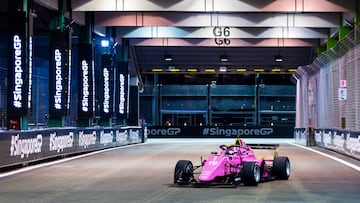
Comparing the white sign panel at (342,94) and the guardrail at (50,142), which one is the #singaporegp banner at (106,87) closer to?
the guardrail at (50,142)

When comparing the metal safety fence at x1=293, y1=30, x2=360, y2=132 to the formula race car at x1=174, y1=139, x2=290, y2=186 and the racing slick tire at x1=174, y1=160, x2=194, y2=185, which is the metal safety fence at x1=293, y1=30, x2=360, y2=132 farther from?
the racing slick tire at x1=174, y1=160, x2=194, y2=185

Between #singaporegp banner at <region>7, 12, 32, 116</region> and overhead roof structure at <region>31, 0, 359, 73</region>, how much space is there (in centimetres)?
496

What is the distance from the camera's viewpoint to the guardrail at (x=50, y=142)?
19244 millimetres

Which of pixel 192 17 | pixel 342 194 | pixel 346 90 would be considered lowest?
pixel 342 194

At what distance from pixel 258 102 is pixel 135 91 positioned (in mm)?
16528

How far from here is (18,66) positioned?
22.2 metres

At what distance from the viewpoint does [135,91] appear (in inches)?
1998

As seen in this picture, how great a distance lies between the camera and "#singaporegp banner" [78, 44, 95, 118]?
31.9m

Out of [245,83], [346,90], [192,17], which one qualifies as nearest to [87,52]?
[192,17]

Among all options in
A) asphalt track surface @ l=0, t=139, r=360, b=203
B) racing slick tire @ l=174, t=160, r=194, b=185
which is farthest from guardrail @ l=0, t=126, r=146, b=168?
racing slick tire @ l=174, t=160, r=194, b=185

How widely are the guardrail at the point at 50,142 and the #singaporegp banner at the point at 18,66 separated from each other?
1.20m

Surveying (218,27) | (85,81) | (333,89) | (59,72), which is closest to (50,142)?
(59,72)

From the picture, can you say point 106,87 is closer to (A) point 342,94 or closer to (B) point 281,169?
(A) point 342,94

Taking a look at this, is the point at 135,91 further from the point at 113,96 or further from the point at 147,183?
the point at 147,183
